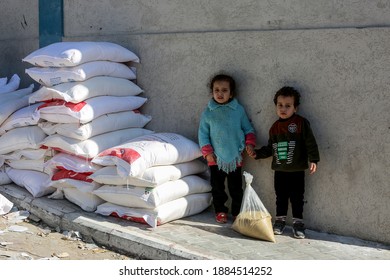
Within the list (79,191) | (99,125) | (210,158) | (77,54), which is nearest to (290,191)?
(210,158)

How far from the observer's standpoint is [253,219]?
482cm

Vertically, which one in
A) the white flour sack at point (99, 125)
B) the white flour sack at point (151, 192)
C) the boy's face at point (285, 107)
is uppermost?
the boy's face at point (285, 107)

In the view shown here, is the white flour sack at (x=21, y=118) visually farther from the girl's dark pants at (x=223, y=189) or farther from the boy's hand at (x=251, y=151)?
the boy's hand at (x=251, y=151)

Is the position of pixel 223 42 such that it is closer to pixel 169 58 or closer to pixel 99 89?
pixel 169 58

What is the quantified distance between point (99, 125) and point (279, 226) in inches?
76.6

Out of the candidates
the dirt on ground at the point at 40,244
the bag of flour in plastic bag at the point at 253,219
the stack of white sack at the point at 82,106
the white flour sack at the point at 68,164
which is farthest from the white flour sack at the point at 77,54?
the bag of flour in plastic bag at the point at 253,219

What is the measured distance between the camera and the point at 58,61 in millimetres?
5566

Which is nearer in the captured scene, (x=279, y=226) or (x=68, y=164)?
(x=279, y=226)

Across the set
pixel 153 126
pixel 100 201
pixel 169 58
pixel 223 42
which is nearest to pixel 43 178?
pixel 100 201

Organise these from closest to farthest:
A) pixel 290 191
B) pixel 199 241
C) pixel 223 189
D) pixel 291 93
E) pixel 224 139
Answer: pixel 199 241, pixel 291 93, pixel 290 191, pixel 224 139, pixel 223 189

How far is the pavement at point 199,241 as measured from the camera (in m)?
→ 4.50

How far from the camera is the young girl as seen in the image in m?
5.25

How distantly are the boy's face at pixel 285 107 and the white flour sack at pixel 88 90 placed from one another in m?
1.73

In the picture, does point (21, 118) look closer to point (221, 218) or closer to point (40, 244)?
point (40, 244)
